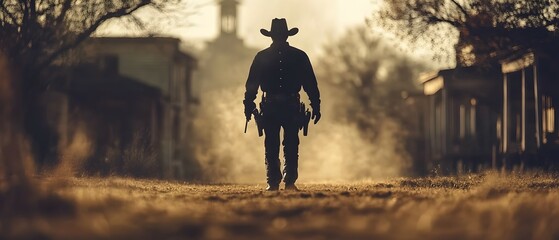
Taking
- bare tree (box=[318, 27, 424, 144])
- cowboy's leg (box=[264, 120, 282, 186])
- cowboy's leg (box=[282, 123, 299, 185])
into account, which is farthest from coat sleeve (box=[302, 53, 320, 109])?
bare tree (box=[318, 27, 424, 144])

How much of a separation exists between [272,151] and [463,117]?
27701 mm

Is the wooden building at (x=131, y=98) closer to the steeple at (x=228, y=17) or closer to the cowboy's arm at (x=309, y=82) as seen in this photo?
the cowboy's arm at (x=309, y=82)

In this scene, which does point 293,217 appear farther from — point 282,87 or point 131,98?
point 131,98

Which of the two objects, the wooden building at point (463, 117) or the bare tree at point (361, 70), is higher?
the bare tree at point (361, 70)

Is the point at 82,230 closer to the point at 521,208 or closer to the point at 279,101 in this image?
the point at 521,208

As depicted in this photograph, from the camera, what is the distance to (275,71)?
50.2ft

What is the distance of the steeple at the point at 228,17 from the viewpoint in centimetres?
11181

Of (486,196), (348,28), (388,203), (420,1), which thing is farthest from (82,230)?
(348,28)

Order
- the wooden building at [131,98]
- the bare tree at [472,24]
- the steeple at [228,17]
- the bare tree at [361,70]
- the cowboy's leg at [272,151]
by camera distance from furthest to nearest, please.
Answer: the steeple at [228,17]
the bare tree at [361,70]
the wooden building at [131,98]
the bare tree at [472,24]
the cowboy's leg at [272,151]

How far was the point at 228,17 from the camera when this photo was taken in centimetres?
11350

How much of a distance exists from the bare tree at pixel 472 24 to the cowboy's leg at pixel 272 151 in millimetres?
10741

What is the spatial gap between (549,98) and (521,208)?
23714mm

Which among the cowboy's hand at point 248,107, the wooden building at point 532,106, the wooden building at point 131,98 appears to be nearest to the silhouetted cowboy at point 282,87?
the cowboy's hand at point 248,107

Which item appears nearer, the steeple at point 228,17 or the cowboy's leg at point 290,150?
the cowboy's leg at point 290,150
